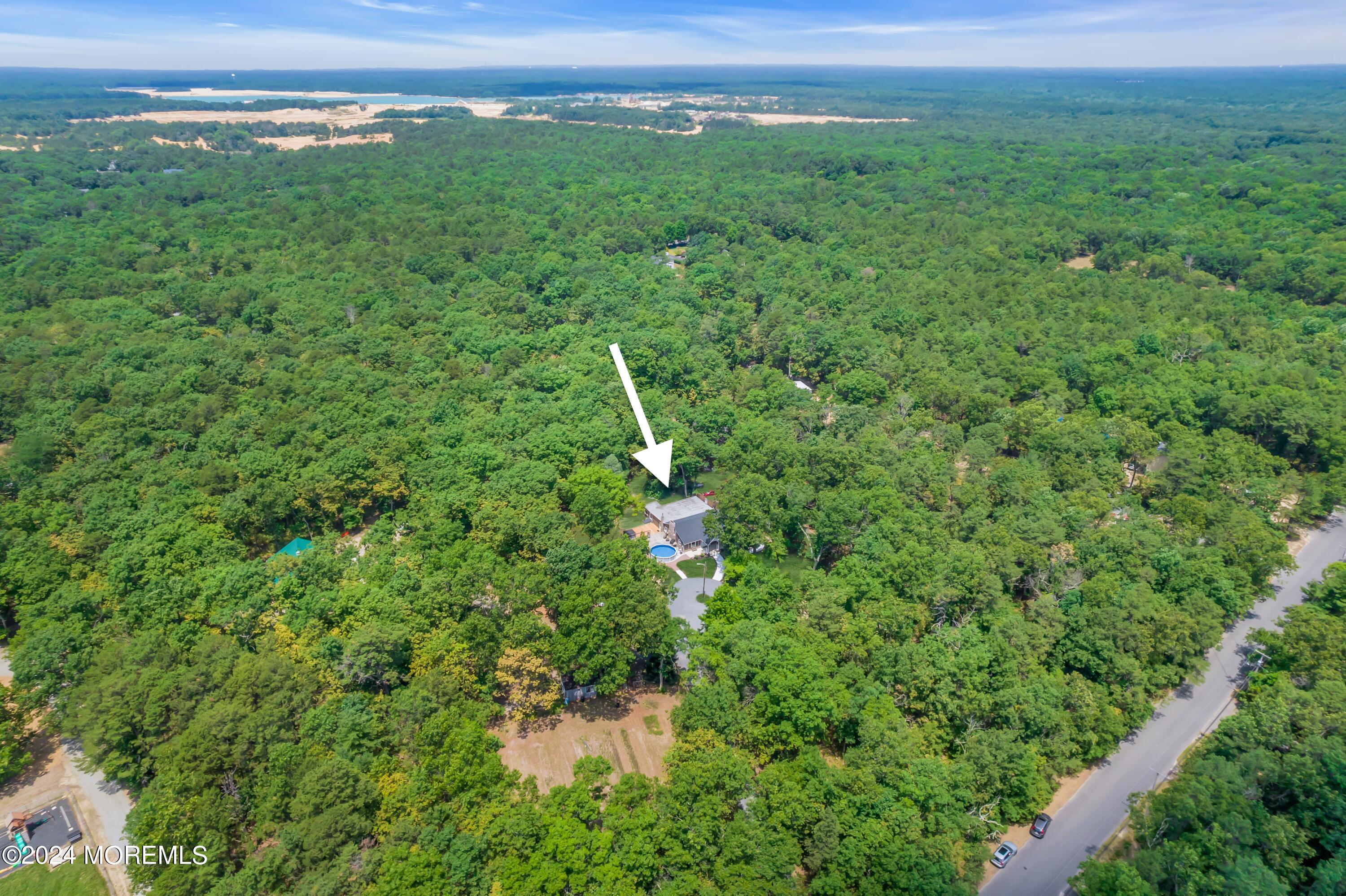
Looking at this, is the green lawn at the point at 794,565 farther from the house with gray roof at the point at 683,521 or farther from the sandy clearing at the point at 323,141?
the sandy clearing at the point at 323,141

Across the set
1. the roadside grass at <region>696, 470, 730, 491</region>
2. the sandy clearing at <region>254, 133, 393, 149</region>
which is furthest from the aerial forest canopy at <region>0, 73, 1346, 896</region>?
the sandy clearing at <region>254, 133, 393, 149</region>

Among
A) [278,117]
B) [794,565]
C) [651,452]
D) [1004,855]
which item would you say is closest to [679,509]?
[651,452]

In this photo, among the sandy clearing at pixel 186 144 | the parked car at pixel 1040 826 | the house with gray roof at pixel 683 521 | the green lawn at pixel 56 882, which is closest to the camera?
the green lawn at pixel 56 882

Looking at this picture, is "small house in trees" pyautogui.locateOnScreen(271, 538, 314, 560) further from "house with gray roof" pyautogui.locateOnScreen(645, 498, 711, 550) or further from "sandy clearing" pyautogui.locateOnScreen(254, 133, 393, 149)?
"sandy clearing" pyautogui.locateOnScreen(254, 133, 393, 149)

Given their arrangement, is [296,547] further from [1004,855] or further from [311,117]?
[311,117]

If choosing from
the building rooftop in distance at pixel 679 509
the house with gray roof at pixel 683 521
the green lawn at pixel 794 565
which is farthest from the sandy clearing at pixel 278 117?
the green lawn at pixel 794 565

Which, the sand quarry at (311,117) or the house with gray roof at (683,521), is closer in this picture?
the house with gray roof at (683,521)

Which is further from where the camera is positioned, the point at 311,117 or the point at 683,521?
the point at 311,117
